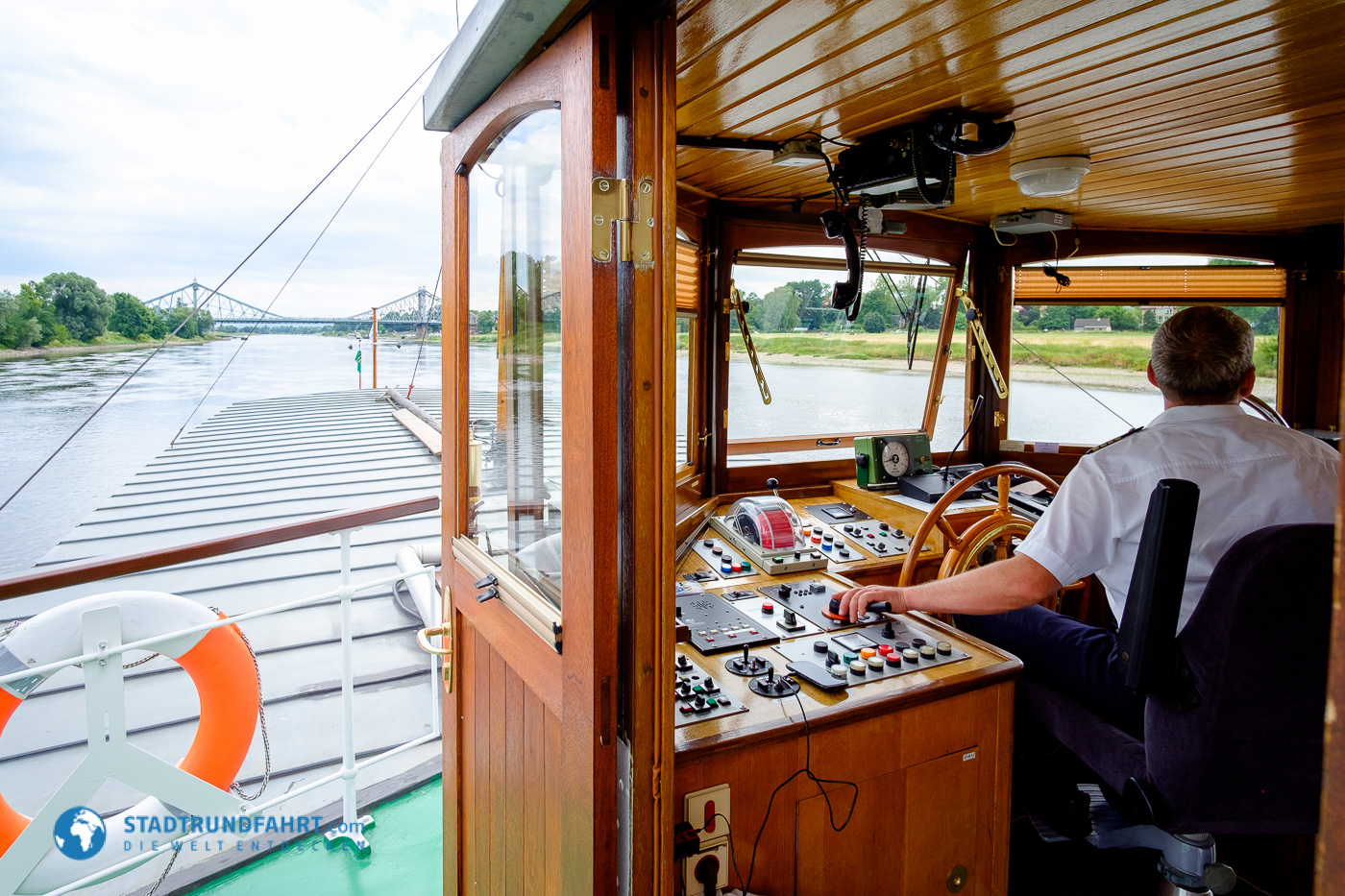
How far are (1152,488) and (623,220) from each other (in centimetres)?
120

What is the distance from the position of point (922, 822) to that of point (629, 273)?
1.21m

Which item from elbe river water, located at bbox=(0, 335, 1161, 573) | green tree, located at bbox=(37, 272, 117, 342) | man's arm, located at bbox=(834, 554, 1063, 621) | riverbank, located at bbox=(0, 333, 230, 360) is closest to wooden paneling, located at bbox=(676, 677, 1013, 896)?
man's arm, located at bbox=(834, 554, 1063, 621)

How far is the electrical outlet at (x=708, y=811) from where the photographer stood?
1.23m

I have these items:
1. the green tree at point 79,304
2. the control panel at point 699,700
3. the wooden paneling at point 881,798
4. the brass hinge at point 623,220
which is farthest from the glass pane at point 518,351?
the green tree at point 79,304

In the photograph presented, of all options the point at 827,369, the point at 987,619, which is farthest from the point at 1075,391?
the point at 987,619

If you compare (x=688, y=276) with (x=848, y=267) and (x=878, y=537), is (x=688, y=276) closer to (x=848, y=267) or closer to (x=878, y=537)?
(x=848, y=267)

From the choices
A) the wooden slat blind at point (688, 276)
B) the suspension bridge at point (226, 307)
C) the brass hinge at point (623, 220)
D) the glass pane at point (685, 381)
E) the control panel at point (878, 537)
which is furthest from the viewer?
the suspension bridge at point (226, 307)

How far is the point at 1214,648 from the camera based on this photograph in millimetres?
1155

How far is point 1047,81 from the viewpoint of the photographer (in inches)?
64.1

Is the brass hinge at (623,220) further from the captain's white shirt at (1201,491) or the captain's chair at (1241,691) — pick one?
the captain's white shirt at (1201,491)

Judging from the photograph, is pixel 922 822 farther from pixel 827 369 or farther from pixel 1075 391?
pixel 1075 391

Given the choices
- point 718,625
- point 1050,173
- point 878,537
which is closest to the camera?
point 718,625

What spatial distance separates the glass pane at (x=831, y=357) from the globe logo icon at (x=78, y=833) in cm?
229

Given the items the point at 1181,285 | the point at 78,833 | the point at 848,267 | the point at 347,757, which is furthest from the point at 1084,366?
the point at 78,833
